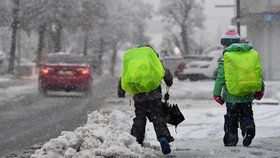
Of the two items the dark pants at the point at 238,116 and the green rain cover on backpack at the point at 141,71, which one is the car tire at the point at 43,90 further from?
the green rain cover on backpack at the point at 141,71

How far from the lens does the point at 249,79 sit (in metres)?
8.93

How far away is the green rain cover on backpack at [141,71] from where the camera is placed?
322 inches

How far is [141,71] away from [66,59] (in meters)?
16.9

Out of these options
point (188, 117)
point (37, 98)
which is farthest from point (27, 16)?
point (188, 117)

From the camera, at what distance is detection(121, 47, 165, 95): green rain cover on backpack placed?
8180 millimetres

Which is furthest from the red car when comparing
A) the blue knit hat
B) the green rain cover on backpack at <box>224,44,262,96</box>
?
the green rain cover on backpack at <box>224,44,262,96</box>

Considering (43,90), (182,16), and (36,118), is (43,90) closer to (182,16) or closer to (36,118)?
(36,118)

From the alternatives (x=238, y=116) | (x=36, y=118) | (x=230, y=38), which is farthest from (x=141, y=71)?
(x=36, y=118)

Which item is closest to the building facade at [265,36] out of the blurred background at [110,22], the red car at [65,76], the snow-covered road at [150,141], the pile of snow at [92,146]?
the blurred background at [110,22]

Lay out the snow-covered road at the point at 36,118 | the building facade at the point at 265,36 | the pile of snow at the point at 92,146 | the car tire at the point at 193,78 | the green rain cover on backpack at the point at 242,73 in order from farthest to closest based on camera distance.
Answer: the car tire at the point at 193,78
the building facade at the point at 265,36
the snow-covered road at the point at 36,118
the green rain cover on backpack at the point at 242,73
the pile of snow at the point at 92,146

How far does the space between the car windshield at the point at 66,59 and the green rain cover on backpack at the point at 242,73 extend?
15.9 metres

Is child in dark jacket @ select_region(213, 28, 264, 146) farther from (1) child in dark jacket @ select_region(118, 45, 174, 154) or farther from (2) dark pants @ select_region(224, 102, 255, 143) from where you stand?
(1) child in dark jacket @ select_region(118, 45, 174, 154)

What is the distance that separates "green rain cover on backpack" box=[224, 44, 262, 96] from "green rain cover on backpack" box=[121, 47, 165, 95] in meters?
1.03

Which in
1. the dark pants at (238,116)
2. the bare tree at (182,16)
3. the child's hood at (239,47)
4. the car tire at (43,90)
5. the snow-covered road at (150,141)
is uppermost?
the bare tree at (182,16)
